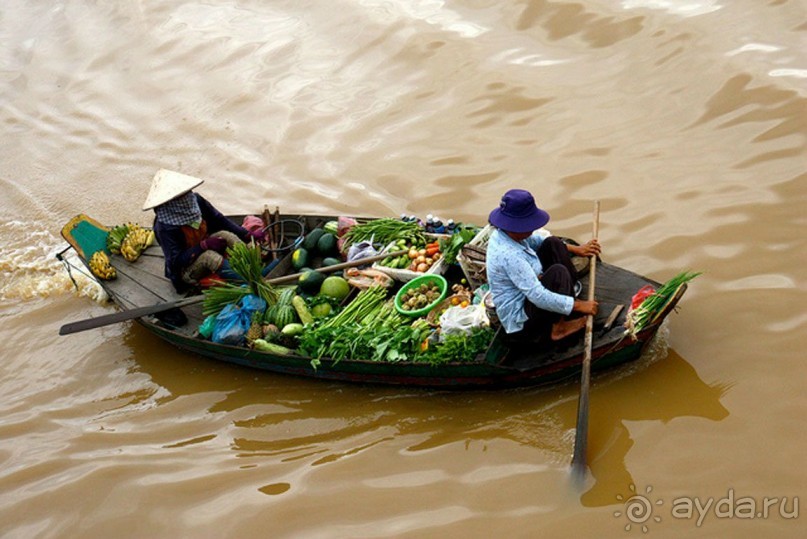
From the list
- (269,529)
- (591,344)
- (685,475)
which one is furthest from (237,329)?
(685,475)

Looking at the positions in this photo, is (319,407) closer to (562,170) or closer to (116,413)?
(116,413)

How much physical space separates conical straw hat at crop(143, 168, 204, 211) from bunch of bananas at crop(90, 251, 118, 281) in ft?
3.58

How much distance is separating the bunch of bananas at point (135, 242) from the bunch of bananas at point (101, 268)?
0.24 m

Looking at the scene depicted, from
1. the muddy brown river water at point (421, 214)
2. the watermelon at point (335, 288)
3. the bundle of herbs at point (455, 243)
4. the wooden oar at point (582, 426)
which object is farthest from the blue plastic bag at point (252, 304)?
the wooden oar at point (582, 426)

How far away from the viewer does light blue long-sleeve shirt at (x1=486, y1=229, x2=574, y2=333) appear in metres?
4.99

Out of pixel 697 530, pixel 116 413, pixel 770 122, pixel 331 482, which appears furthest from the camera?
pixel 770 122

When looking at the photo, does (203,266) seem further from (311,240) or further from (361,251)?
(361,251)

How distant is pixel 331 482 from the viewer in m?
5.31

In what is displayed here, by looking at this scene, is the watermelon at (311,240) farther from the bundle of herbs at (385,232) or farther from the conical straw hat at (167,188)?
the conical straw hat at (167,188)

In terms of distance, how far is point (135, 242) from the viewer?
764cm

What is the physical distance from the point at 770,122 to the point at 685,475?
504cm

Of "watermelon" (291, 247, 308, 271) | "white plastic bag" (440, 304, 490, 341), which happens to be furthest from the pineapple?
"white plastic bag" (440, 304, 490, 341)

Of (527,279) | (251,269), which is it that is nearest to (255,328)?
(251,269)

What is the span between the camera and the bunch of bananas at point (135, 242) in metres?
7.57
